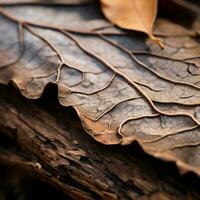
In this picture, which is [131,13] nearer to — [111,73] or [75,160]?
[111,73]

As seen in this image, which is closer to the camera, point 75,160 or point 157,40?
point 75,160

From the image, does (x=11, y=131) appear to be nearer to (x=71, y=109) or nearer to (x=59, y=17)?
(x=71, y=109)

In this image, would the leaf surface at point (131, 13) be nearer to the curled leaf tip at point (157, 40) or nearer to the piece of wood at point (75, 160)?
the curled leaf tip at point (157, 40)

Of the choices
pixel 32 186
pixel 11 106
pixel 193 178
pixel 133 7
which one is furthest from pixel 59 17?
pixel 193 178

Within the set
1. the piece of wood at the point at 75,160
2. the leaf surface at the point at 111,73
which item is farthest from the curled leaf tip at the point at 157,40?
the piece of wood at the point at 75,160

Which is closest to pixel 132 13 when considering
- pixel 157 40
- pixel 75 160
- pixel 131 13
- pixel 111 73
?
pixel 131 13
